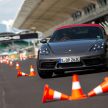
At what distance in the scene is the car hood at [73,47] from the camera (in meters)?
11.1

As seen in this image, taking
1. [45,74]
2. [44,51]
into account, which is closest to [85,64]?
[44,51]

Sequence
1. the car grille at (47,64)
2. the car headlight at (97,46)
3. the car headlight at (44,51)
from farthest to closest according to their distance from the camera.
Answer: the car headlight at (44,51)
the car grille at (47,64)
the car headlight at (97,46)

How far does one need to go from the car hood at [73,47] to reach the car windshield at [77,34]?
2.25 feet

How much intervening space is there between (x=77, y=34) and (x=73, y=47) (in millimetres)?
1345

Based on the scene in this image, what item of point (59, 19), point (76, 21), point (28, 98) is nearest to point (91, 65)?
point (28, 98)

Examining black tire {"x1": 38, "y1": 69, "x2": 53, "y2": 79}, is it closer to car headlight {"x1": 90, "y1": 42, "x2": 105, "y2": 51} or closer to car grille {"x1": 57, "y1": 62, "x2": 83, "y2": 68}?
car grille {"x1": 57, "y1": 62, "x2": 83, "y2": 68}

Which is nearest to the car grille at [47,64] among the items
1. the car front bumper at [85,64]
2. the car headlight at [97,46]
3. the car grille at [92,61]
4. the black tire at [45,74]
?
the car front bumper at [85,64]

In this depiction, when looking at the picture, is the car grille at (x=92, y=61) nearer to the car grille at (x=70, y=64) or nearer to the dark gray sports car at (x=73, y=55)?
the dark gray sports car at (x=73, y=55)

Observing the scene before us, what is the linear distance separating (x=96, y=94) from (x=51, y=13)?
80.7m

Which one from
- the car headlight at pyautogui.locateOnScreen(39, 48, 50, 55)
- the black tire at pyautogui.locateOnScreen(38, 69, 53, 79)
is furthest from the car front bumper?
the black tire at pyautogui.locateOnScreen(38, 69, 53, 79)

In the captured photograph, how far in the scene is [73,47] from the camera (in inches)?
443

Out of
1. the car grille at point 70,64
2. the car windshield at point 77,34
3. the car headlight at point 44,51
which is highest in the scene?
the car windshield at point 77,34

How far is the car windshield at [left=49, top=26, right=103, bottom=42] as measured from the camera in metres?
12.3

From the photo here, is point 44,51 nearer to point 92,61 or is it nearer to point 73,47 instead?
point 73,47
